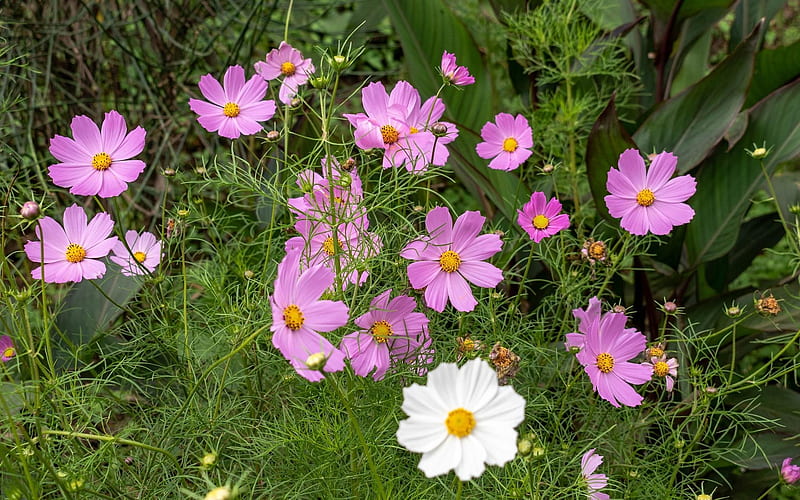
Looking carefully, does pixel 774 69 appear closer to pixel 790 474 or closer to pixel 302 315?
pixel 790 474

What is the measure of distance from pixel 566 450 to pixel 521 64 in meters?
1.05

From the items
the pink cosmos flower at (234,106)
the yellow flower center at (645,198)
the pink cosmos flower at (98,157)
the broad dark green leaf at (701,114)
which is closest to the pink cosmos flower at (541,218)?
the yellow flower center at (645,198)

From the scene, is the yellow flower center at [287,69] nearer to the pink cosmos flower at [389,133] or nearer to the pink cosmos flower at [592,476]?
the pink cosmos flower at [389,133]

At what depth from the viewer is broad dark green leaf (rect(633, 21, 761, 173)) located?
53.8 inches

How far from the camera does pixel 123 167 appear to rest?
0.80m

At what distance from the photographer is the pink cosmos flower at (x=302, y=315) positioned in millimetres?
623

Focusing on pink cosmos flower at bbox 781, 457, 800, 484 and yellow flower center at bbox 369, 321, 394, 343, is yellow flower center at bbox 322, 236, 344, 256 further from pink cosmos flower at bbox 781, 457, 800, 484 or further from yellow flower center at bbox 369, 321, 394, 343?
pink cosmos flower at bbox 781, 457, 800, 484

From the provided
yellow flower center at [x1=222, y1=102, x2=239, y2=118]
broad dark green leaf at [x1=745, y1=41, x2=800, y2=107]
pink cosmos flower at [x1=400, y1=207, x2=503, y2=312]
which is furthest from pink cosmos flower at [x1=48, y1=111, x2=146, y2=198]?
broad dark green leaf at [x1=745, y1=41, x2=800, y2=107]

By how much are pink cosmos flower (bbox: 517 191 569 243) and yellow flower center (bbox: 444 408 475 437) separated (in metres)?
0.36

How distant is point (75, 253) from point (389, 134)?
38 centimetres

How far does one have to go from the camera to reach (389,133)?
815 millimetres

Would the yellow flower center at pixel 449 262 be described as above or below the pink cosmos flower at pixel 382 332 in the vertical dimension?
above

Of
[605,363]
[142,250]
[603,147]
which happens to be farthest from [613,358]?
[142,250]

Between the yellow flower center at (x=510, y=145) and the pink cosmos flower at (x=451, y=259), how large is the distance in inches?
9.2
